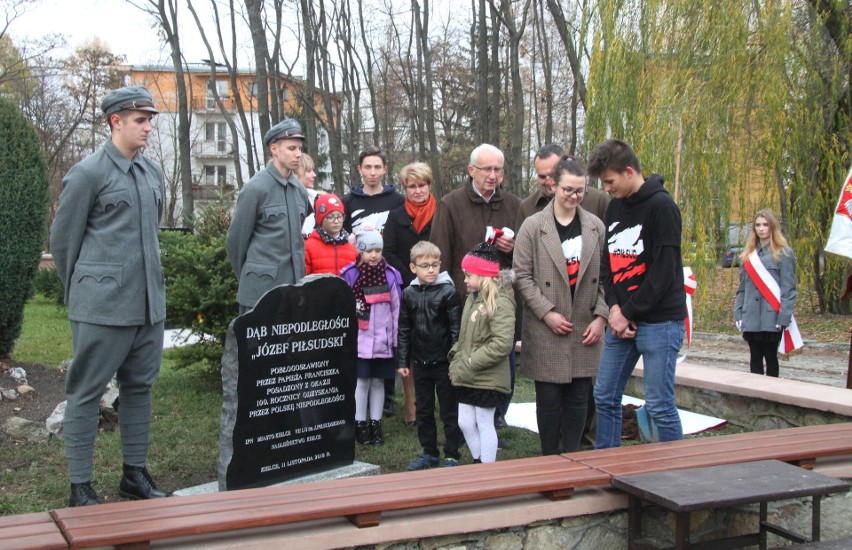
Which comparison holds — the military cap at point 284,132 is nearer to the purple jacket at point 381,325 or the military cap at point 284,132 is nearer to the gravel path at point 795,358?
the purple jacket at point 381,325

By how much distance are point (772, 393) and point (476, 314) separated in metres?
2.81

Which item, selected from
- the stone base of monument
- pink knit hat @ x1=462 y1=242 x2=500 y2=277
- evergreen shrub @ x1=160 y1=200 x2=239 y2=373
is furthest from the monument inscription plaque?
evergreen shrub @ x1=160 y1=200 x2=239 y2=373

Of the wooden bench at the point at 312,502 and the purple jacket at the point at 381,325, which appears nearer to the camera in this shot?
the wooden bench at the point at 312,502

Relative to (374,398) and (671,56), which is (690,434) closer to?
(374,398)

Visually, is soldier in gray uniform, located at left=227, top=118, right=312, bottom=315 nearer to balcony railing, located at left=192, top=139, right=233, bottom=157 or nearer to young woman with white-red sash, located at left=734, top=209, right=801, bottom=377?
young woman with white-red sash, located at left=734, top=209, right=801, bottom=377

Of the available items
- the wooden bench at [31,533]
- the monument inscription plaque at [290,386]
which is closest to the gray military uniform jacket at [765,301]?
the monument inscription plaque at [290,386]

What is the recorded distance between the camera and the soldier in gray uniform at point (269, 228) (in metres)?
5.72

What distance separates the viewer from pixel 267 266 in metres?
5.73

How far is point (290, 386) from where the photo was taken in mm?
5234

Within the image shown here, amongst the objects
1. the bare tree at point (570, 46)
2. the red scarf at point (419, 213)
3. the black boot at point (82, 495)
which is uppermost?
the bare tree at point (570, 46)

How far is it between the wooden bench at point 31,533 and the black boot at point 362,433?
3.28 meters

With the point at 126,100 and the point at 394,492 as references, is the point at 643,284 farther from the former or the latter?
the point at 126,100

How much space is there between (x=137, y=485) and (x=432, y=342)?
7.03 ft

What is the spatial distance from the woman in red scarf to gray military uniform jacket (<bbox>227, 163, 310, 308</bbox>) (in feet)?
5.18
